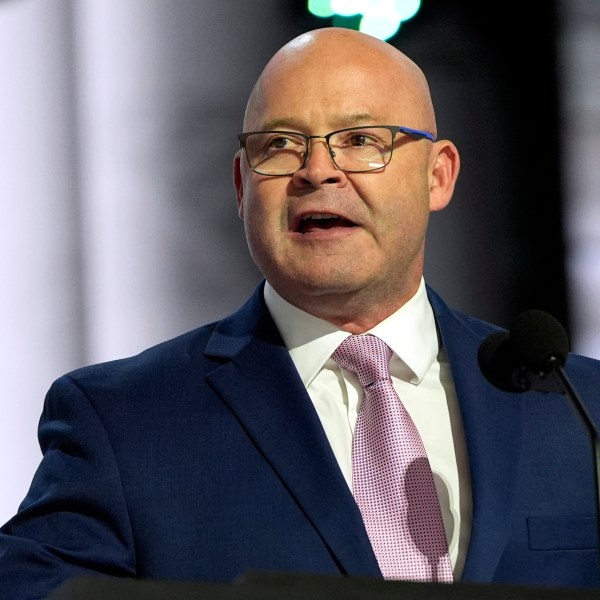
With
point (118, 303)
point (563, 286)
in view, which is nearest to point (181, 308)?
point (118, 303)

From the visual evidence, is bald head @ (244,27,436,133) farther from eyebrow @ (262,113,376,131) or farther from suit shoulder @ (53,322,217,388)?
suit shoulder @ (53,322,217,388)

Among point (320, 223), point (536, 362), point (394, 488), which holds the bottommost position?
point (394, 488)

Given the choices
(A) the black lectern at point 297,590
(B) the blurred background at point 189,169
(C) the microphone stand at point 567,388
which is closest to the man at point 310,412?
(C) the microphone stand at point 567,388

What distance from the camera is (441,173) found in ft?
7.27

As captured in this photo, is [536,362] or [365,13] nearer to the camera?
[536,362]

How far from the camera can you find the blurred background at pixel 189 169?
2.88 m

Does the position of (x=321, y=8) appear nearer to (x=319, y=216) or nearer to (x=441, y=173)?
(x=441, y=173)

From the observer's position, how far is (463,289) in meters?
3.11

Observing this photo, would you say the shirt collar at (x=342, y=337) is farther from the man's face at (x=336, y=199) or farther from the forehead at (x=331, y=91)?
the forehead at (x=331, y=91)

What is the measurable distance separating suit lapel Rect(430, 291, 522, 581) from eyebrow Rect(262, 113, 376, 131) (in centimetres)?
37

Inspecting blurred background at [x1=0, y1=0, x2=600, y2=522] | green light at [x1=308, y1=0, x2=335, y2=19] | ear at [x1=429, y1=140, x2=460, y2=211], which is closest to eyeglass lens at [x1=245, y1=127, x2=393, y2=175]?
ear at [x1=429, y1=140, x2=460, y2=211]

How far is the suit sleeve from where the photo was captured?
170 centimetres

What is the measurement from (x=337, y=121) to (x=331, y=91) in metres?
0.06

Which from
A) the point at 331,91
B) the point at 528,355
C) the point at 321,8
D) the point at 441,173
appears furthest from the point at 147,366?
the point at 321,8
